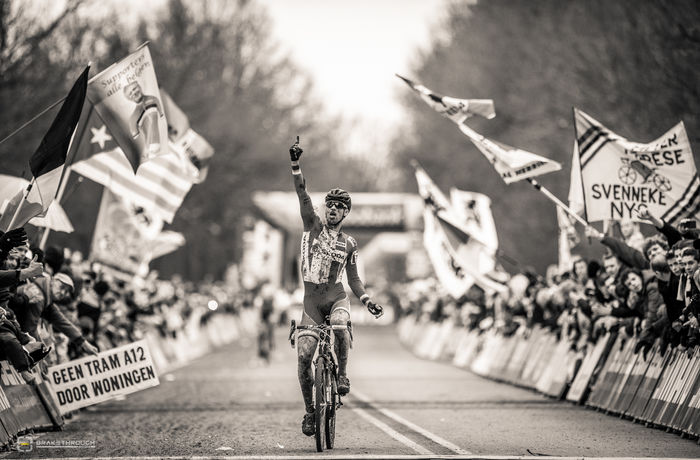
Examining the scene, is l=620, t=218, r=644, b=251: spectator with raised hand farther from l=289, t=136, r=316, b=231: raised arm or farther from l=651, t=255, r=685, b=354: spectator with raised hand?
l=289, t=136, r=316, b=231: raised arm

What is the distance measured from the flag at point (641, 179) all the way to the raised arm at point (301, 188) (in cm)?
550

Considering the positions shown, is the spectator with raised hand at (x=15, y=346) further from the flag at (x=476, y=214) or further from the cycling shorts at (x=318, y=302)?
the flag at (x=476, y=214)

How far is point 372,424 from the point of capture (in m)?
13.5

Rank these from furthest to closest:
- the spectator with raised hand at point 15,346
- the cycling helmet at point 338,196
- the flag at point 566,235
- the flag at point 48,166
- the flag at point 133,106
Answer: the flag at point 566,235
the flag at point 133,106
the flag at point 48,166
the spectator with raised hand at point 15,346
the cycling helmet at point 338,196

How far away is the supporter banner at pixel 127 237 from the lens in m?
22.1

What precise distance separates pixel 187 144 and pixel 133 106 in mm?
3322

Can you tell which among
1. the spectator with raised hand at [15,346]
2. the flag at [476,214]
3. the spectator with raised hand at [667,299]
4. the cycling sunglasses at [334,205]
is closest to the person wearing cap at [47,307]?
the spectator with raised hand at [15,346]

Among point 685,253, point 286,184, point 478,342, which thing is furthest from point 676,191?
point 286,184

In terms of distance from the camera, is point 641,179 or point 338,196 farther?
point 641,179

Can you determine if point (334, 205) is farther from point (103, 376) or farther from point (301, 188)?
point (103, 376)

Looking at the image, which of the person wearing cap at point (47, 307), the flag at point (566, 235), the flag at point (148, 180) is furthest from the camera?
the flag at point (566, 235)

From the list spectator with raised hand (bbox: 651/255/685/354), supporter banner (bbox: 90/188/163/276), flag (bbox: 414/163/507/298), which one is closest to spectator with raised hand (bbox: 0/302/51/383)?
spectator with raised hand (bbox: 651/255/685/354)

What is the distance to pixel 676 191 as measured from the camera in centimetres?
1548

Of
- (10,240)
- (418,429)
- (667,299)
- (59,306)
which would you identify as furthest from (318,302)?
(59,306)
